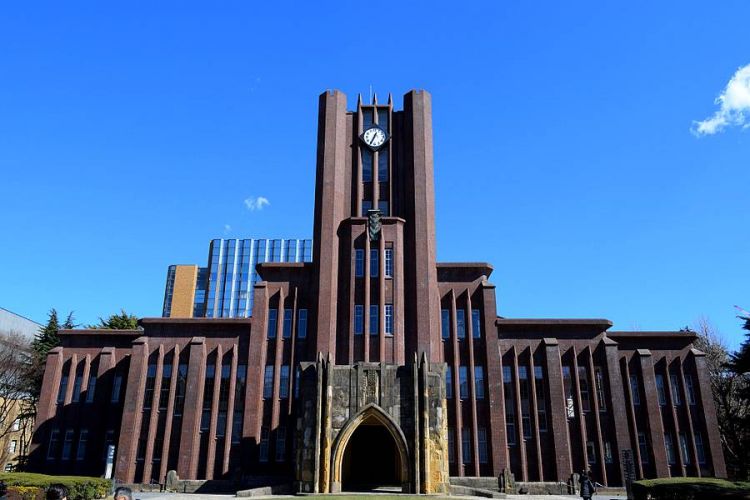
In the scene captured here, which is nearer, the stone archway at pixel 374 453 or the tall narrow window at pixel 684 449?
the stone archway at pixel 374 453

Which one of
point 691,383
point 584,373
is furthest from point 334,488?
point 691,383

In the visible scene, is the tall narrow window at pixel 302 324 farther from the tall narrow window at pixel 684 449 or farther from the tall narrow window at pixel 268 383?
the tall narrow window at pixel 684 449

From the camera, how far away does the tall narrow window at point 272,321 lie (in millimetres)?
41344

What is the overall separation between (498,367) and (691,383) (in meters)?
14.3

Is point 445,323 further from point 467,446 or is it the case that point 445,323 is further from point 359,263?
point 467,446

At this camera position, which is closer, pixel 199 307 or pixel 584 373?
pixel 584 373

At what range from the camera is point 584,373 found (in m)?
41.2

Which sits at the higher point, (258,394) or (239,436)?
(258,394)

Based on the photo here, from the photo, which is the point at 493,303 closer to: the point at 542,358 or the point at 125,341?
the point at 542,358

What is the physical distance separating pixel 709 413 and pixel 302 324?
28735 millimetres

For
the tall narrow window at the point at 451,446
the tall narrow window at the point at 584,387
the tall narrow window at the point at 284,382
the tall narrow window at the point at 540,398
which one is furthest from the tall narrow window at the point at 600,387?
the tall narrow window at the point at 284,382

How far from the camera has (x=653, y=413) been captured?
40125mm

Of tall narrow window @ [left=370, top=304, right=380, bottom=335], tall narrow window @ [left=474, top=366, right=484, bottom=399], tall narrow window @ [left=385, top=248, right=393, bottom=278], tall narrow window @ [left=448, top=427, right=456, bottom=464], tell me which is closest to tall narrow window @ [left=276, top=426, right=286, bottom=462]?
tall narrow window @ [left=370, top=304, right=380, bottom=335]

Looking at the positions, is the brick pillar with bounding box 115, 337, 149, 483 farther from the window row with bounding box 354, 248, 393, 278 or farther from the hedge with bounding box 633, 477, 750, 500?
the hedge with bounding box 633, 477, 750, 500
